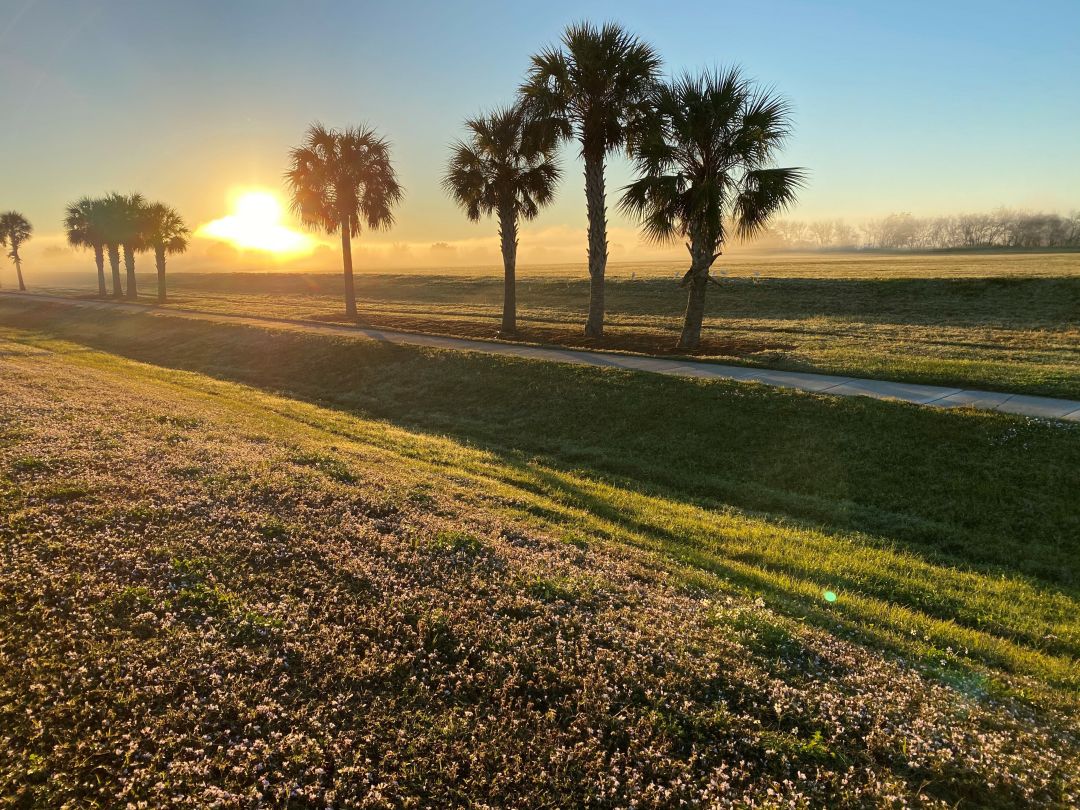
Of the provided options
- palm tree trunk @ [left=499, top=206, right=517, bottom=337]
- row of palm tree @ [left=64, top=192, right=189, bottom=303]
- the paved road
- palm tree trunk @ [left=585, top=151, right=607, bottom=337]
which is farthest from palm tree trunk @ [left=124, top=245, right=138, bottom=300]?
palm tree trunk @ [left=585, top=151, right=607, bottom=337]

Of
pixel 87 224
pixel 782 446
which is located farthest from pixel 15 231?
pixel 782 446

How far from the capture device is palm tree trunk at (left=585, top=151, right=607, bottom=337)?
80.6 feet

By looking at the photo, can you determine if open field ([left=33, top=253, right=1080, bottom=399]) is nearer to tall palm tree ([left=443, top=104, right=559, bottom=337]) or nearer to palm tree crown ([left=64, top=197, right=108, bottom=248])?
tall palm tree ([left=443, top=104, right=559, bottom=337])

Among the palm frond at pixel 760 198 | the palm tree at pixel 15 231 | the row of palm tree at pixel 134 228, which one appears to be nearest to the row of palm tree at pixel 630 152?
the palm frond at pixel 760 198

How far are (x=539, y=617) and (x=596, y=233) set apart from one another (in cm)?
2162

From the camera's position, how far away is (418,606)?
5559mm

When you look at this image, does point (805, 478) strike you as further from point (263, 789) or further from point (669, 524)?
point (263, 789)

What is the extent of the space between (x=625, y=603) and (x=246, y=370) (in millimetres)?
22481

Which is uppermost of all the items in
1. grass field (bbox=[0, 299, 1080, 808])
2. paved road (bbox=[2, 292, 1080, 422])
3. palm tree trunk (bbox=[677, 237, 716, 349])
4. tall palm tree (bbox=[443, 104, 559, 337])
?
tall palm tree (bbox=[443, 104, 559, 337])

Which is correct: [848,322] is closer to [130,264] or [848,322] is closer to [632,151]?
[632,151]

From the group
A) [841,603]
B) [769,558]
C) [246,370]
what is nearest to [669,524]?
[769,558]

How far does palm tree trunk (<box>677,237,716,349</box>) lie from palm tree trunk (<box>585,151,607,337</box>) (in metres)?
4.25

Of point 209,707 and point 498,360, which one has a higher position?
point 498,360

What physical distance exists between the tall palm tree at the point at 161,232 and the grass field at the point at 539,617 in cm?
6091
